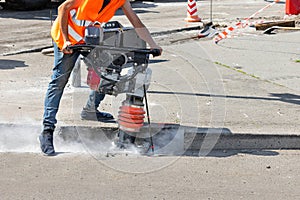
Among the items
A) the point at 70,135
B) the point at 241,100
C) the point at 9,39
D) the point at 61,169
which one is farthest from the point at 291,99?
the point at 9,39

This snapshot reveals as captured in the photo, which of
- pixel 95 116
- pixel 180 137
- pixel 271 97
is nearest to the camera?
pixel 180 137

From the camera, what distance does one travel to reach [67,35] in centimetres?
638

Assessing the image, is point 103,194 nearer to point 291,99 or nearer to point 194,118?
point 194,118

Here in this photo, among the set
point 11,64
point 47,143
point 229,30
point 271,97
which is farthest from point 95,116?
point 229,30

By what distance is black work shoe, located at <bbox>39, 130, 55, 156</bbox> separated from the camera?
6551mm

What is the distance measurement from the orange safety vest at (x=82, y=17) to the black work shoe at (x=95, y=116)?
113cm

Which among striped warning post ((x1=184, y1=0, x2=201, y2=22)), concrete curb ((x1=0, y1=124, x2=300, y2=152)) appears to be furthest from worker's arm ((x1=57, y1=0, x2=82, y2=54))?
striped warning post ((x1=184, y1=0, x2=201, y2=22))

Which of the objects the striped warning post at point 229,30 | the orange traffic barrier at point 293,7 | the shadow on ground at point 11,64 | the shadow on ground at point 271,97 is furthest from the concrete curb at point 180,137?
the orange traffic barrier at point 293,7

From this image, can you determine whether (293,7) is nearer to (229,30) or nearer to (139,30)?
(229,30)

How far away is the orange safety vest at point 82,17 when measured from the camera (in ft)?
20.9

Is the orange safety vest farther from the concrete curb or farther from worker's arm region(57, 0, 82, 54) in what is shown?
the concrete curb

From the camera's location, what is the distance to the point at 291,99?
28.5 ft

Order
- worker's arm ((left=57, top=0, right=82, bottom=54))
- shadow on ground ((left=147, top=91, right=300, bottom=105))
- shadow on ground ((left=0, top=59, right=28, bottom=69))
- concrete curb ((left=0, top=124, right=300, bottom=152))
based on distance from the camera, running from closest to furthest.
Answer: worker's arm ((left=57, top=0, right=82, bottom=54)) → concrete curb ((left=0, top=124, right=300, bottom=152)) → shadow on ground ((left=147, top=91, right=300, bottom=105)) → shadow on ground ((left=0, top=59, right=28, bottom=69))

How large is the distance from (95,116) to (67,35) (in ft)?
4.21
